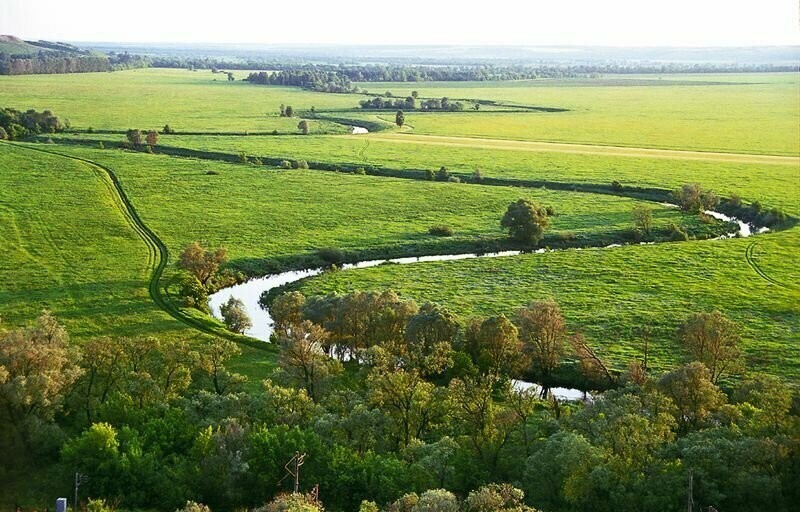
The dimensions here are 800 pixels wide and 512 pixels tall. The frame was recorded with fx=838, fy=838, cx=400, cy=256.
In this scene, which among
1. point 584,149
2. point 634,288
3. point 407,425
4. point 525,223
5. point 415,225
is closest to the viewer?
point 407,425

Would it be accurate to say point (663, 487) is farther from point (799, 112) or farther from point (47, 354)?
point (799, 112)

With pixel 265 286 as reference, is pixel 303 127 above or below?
above

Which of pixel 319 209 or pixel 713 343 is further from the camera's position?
pixel 319 209

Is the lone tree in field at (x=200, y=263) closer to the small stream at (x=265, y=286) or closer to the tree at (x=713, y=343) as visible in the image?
the small stream at (x=265, y=286)

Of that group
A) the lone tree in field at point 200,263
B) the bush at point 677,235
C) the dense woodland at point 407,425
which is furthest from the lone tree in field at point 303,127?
the dense woodland at point 407,425

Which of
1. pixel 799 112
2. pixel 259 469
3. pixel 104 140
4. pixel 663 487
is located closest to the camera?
pixel 663 487

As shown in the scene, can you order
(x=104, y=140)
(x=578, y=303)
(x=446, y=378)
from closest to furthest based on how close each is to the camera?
1. (x=446, y=378)
2. (x=578, y=303)
3. (x=104, y=140)

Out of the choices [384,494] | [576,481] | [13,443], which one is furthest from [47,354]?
[576,481]

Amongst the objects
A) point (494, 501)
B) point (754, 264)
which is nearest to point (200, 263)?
point (494, 501)

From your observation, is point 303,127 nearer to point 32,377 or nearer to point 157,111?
point 157,111
